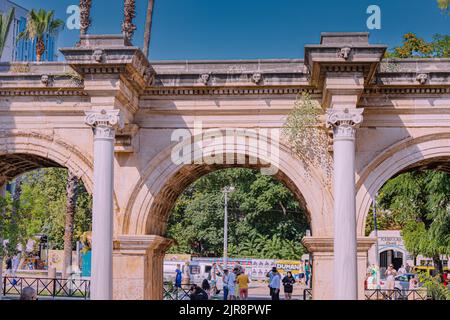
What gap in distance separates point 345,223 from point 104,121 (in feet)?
15.2

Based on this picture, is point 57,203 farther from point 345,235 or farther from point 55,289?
point 345,235

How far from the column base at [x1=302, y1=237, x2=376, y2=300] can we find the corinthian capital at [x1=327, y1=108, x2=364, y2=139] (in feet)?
6.99

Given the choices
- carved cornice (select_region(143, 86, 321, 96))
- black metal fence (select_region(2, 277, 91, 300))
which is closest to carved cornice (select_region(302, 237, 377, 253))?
carved cornice (select_region(143, 86, 321, 96))

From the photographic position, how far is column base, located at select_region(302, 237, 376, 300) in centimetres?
1366

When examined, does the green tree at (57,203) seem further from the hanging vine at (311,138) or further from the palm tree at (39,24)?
the hanging vine at (311,138)

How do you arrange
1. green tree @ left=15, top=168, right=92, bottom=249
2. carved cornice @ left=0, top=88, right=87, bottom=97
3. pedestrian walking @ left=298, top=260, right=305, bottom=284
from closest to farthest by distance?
1. carved cornice @ left=0, top=88, right=87, bottom=97
2. pedestrian walking @ left=298, top=260, right=305, bottom=284
3. green tree @ left=15, top=168, right=92, bottom=249

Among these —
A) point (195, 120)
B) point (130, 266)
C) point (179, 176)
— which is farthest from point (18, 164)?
point (195, 120)

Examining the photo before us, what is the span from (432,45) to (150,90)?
20.0 metres

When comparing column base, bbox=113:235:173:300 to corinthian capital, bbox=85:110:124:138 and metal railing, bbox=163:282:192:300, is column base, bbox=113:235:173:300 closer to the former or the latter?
corinthian capital, bbox=85:110:124:138

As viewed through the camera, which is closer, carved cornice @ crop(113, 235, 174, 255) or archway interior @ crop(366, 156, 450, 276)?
carved cornice @ crop(113, 235, 174, 255)

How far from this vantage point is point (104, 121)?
13031 millimetres

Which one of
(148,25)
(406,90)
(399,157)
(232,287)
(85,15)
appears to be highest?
(85,15)

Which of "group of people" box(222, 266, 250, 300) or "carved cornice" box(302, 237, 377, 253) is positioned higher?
"carved cornice" box(302, 237, 377, 253)
